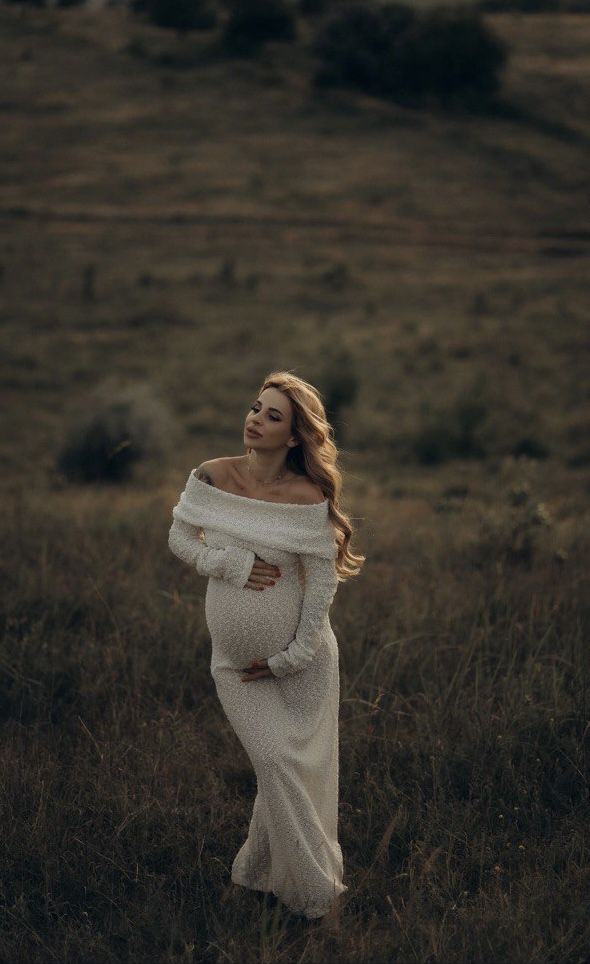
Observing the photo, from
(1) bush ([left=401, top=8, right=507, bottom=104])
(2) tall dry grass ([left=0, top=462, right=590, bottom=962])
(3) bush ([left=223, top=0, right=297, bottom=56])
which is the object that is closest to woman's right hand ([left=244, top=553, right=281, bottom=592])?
(2) tall dry grass ([left=0, top=462, right=590, bottom=962])

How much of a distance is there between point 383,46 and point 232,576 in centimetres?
5043

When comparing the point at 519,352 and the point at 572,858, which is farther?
the point at 519,352

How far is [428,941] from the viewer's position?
139 inches

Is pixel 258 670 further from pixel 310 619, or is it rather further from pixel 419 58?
pixel 419 58

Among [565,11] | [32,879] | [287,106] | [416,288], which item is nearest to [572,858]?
[32,879]

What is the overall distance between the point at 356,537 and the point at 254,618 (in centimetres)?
487

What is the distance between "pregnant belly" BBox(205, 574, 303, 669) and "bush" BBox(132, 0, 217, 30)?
56.6 metres

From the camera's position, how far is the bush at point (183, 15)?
54094mm

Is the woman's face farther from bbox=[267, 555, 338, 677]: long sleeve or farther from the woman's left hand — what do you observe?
the woman's left hand

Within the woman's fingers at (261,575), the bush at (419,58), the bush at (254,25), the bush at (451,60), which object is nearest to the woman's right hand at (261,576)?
the woman's fingers at (261,575)

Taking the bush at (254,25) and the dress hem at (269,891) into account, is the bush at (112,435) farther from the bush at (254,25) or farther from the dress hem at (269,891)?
the bush at (254,25)

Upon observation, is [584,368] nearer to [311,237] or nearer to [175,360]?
A: [175,360]

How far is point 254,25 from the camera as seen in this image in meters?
52.5

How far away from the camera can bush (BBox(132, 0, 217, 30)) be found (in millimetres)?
54094
